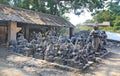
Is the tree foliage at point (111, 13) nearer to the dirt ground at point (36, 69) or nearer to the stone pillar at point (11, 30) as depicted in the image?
the stone pillar at point (11, 30)

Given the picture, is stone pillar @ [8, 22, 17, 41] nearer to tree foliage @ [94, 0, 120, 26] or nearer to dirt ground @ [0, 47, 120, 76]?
dirt ground @ [0, 47, 120, 76]

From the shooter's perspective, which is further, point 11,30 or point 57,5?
point 57,5

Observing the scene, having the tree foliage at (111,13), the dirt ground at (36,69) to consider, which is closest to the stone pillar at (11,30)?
the dirt ground at (36,69)

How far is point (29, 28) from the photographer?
15.7m

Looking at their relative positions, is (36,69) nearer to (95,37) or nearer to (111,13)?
(95,37)

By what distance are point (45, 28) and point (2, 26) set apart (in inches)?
205

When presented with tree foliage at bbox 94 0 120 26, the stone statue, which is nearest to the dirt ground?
the stone statue

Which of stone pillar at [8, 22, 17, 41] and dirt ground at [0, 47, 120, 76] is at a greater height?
stone pillar at [8, 22, 17, 41]

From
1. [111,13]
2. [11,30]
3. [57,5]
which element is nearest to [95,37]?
[11,30]

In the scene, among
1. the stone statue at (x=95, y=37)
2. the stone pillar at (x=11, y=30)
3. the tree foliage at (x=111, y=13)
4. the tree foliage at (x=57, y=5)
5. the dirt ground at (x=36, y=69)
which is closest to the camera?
the dirt ground at (x=36, y=69)

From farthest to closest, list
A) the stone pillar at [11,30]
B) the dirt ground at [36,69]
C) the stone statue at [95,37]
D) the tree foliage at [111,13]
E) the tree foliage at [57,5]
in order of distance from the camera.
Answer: the tree foliage at [111,13], the tree foliage at [57,5], the stone pillar at [11,30], the stone statue at [95,37], the dirt ground at [36,69]

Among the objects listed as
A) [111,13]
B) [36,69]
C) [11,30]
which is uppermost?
[111,13]

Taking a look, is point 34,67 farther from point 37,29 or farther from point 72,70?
point 37,29

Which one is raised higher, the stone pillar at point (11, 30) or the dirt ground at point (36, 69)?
the stone pillar at point (11, 30)
